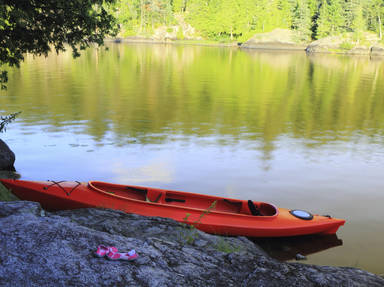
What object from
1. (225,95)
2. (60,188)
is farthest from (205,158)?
(225,95)

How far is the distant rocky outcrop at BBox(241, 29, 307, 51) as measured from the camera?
3853 inches

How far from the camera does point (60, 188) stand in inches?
376

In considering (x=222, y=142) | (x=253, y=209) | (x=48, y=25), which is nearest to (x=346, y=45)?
(x=222, y=142)

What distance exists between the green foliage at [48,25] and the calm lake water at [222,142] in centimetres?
463

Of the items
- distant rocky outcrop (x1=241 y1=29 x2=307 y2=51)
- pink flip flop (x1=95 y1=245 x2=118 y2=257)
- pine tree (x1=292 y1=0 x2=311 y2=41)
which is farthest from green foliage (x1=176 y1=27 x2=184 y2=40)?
pink flip flop (x1=95 y1=245 x2=118 y2=257)

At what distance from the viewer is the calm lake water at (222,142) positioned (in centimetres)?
1236

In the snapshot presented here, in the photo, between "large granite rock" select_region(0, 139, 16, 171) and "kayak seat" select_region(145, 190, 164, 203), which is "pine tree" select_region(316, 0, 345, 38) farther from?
"kayak seat" select_region(145, 190, 164, 203)

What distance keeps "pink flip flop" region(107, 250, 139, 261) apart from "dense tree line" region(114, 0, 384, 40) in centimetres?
10281

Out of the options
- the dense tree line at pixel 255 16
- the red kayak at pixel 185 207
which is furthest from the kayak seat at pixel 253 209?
the dense tree line at pixel 255 16

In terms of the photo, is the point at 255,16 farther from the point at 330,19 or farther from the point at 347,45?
the point at 347,45

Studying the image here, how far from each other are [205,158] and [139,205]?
6841mm

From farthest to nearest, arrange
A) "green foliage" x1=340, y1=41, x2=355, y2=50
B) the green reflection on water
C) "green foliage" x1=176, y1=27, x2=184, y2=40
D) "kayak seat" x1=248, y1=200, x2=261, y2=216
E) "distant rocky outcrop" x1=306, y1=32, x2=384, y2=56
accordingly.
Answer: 1. "green foliage" x1=176, y1=27, x2=184, y2=40
2. "green foliage" x1=340, y1=41, x2=355, y2=50
3. "distant rocky outcrop" x1=306, y1=32, x2=384, y2=56
4. the green reflection on water
5. "kayak seat" x1=248, y1=200, x2=261, y2=216

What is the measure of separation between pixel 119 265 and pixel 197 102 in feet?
81.2

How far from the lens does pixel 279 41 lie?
97.6 m
